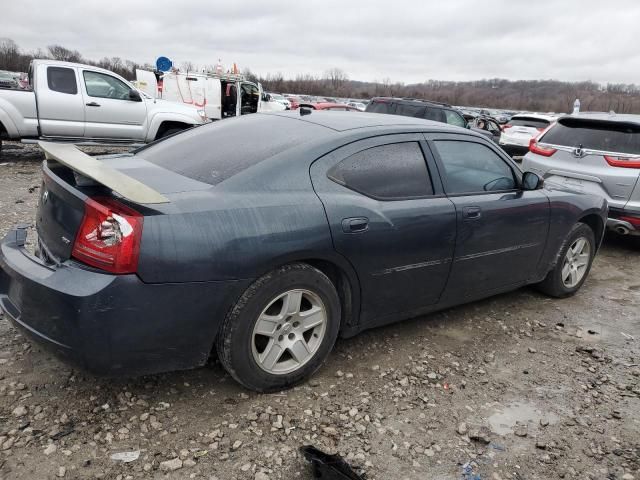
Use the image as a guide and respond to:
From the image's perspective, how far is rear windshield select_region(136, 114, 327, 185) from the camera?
2.89 meters

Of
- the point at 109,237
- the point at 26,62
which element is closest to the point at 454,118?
the point at 109,237

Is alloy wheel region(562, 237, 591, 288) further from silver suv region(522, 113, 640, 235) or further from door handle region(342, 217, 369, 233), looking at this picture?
door handle region(342, 217, 369, 233)

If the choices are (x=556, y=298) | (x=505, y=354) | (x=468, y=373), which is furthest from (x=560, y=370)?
(x=556, y=298)

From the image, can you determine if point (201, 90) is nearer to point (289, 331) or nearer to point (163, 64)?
point (163, 64)

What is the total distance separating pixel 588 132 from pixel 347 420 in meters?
5.32

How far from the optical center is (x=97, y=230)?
7.59 ft

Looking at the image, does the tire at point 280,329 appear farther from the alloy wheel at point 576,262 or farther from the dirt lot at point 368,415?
the alloy wheel at point 576,262

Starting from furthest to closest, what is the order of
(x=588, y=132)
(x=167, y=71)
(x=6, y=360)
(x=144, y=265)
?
(x=167, y=71) → (x=588, y=132) → (x=6, y=360) → (x=144, y=265)

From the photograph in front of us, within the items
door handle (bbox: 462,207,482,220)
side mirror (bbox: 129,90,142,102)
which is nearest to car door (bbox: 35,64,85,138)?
side mirror (bbox: 129,90,142,102)

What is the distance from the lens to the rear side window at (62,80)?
9.45 m

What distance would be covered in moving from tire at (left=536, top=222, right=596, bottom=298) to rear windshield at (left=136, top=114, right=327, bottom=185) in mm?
2585

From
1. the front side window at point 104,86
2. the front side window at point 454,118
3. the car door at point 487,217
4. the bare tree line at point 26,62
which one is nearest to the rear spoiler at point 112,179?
the car door at point 487,217

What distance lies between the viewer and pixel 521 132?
1487cm

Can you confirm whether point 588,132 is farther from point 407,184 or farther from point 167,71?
point 167,71
